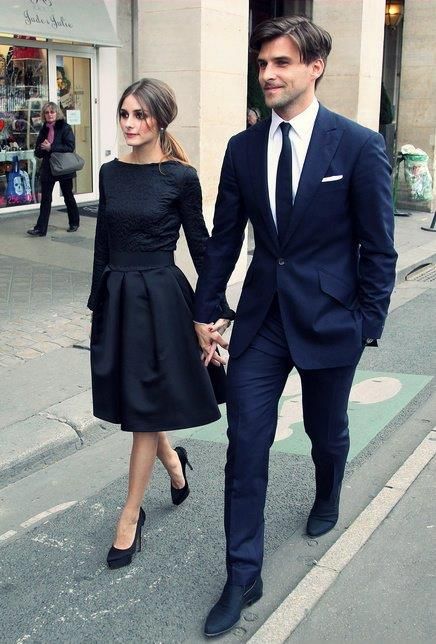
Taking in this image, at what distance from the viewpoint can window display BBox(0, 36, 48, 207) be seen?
13227 mm

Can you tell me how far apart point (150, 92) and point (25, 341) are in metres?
3.76

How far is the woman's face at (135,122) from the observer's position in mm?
3449

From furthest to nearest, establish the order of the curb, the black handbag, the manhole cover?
the black handbag < the manhole cover < the curb

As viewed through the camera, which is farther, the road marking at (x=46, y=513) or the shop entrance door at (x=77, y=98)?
the shop entrance door at (x=77, y=98)

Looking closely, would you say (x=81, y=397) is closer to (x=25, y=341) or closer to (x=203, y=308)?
(x=25, y=341)

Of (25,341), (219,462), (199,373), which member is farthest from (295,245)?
(25,341)

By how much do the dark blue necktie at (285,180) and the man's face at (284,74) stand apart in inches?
4.0

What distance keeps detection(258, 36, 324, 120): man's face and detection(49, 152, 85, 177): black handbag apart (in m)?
8.41

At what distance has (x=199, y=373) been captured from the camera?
3621 mm

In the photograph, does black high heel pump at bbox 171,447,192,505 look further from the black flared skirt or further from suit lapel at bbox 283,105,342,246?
suit lapel at bbox 283,105,342,246

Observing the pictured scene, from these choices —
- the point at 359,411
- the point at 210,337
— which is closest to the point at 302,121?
the point at 210,337

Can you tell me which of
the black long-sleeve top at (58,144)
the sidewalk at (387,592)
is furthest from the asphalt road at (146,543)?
the black long-sleeve top at (58,144)

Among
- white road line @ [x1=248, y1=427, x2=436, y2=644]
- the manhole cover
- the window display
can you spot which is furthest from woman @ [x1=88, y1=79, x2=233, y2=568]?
the window display

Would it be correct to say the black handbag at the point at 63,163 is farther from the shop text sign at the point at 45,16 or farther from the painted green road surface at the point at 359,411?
the painted green road surface at the point at 359,411
